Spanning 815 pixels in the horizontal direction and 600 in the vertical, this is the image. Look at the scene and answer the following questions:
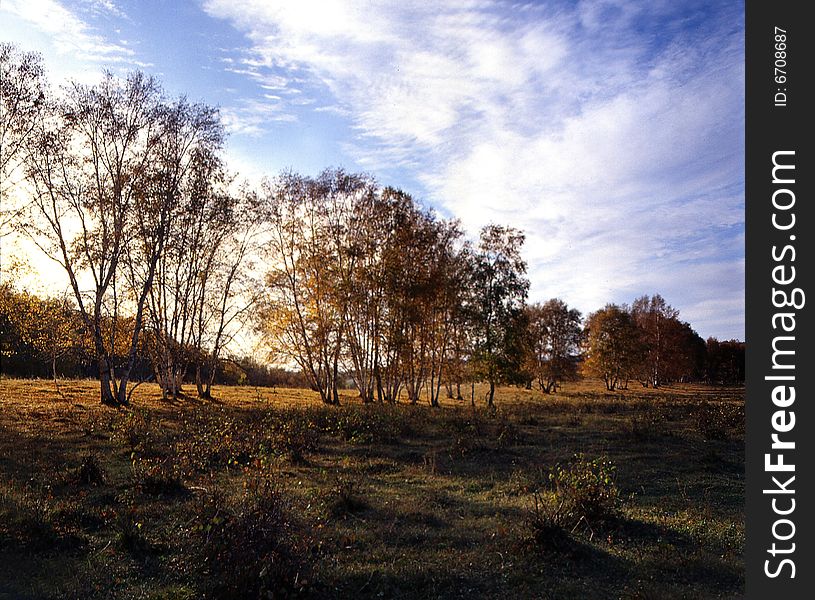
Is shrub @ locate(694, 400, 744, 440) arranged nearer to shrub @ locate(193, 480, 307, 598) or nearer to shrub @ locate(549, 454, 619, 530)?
shrub @ locate(549, 454, 619, 530)

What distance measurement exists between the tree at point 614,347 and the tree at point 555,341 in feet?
10.4

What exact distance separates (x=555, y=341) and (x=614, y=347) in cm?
776

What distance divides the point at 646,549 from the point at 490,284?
31300mm

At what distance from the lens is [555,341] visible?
63844mm

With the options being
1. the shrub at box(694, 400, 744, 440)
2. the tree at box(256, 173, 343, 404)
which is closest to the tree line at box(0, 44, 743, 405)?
the tree at box(256, 173, 343, 404)

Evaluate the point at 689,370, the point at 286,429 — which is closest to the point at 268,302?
the point at 286,429

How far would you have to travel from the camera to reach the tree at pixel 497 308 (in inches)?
1506

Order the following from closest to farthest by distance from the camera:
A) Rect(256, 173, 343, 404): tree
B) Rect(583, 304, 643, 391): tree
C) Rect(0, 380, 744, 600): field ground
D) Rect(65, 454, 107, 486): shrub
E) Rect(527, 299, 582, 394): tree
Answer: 1. Rect(0, 380, 744, 600): field ground
2. Rect(65, 454, 107, 486): shrub
3. Rect(256, 173, 343, 404): tree
4. Rect(583, 304, 643, 391): tree
5. Rect(527, 299, 582, 394): tree

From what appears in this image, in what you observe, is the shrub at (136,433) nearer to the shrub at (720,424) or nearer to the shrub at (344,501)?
the shrub at (344,501)

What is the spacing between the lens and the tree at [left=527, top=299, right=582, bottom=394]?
6209cm

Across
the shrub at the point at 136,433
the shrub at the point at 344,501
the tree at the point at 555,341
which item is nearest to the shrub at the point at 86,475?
the shrub at the point at 136,433

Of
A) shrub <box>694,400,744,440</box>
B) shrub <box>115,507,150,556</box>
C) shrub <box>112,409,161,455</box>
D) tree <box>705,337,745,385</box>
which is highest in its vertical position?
tree <box>705,337,745,385</box>

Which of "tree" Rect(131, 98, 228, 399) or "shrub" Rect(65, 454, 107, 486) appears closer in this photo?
"shrub" Rect(65, 454, 107, 486)

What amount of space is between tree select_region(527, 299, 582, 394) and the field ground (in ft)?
139
